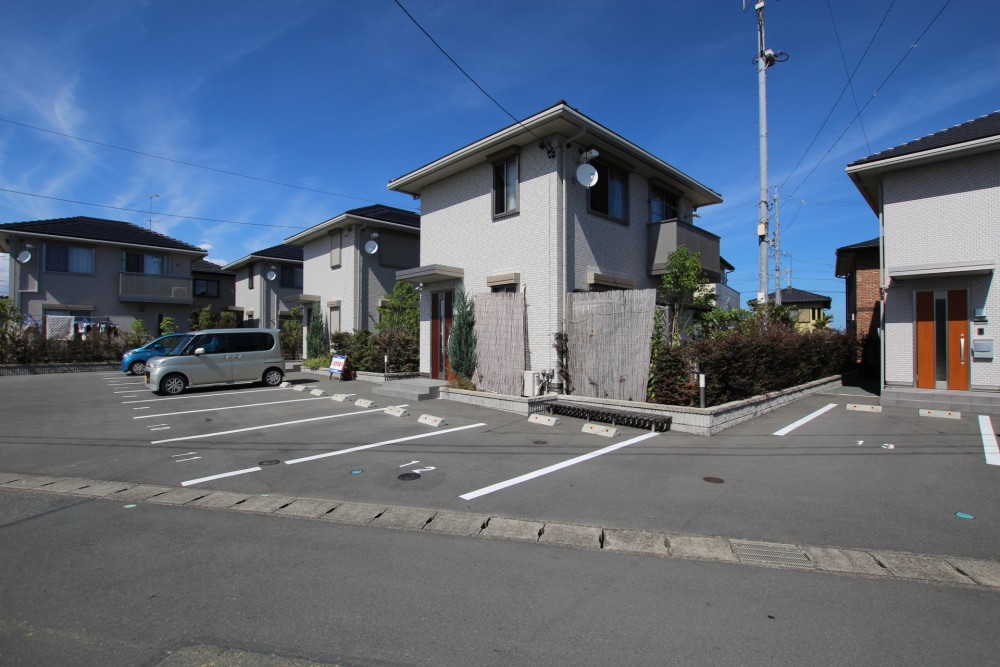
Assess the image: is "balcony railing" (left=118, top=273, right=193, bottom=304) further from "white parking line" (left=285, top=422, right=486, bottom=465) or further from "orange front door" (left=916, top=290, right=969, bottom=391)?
"orange front door" (left=916, top=290, right=969, bottom=391)

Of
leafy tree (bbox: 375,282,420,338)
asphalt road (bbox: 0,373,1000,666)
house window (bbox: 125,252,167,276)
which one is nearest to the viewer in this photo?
asphalt road (bbox: 0,373,1000,666)

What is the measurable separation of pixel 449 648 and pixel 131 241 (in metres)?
31.6

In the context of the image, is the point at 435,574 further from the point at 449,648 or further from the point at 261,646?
the point at 261,646

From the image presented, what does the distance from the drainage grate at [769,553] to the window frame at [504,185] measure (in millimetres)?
9478

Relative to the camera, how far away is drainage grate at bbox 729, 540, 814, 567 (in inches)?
152

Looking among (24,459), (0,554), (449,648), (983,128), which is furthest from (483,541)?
(983,128)

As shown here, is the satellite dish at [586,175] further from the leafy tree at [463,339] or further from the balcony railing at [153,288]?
the balcony railing at [153,288]

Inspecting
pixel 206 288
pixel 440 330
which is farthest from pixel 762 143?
pixel 206 288

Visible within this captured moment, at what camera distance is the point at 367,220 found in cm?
1873

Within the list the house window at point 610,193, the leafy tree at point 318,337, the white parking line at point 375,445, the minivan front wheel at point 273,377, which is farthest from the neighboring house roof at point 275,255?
the white parking line at point 375,445

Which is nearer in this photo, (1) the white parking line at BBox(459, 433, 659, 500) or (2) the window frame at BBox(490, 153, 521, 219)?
(1) the white parking line at BBox(459, 433, 659, 500)

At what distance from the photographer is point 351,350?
1781 centimetres

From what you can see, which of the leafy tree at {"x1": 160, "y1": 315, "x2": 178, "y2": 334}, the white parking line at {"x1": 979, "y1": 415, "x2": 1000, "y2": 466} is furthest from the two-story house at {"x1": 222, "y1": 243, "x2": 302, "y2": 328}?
the white parking line at {"x1": 979, "y1": 415, "x2": 1000, "y2": 466}

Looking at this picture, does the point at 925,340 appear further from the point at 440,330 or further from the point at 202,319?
the point at 202,319
